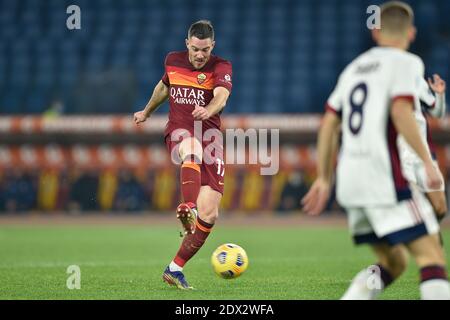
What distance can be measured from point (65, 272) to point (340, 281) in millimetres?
2978

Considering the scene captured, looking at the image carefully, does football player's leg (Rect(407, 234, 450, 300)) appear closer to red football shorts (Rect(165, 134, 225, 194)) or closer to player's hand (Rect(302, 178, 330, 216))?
player's hand (Rect(302, 178, 330, 216))

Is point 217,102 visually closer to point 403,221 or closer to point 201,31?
point 201,31

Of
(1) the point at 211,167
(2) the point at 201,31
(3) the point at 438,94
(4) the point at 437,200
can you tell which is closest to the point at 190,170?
(1) the point at 211,167

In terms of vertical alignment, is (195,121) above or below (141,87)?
above

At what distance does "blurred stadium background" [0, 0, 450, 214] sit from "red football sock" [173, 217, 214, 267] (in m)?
14.7

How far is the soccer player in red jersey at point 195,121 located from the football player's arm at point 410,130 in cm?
307

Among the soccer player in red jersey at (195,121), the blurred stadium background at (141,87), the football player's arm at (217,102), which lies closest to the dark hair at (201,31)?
the soccer player in red jersey at (195,121)

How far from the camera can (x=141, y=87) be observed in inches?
1068

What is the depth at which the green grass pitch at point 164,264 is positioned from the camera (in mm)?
8031

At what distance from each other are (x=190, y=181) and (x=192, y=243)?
0.60 m

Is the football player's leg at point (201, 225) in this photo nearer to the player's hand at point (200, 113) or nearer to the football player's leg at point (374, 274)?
the player's hand at point (200, 113)
